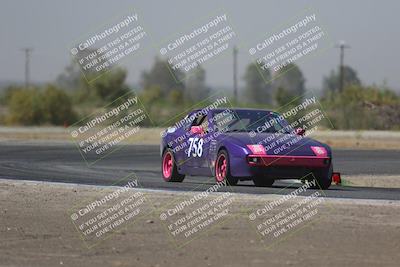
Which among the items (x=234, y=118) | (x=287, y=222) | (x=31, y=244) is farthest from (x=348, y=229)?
(x=234, y=118)

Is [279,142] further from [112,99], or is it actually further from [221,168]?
[112,99]

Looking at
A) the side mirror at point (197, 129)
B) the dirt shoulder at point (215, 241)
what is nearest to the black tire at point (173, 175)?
the side mirror at point (197, 129)

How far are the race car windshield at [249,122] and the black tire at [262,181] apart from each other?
0.87 meters

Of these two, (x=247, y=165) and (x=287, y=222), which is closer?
(x=287, y=222)

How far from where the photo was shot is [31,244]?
1098 centimetres

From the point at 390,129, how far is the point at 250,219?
54.3 m

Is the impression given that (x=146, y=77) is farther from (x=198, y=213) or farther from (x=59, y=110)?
(x=198, y=213)

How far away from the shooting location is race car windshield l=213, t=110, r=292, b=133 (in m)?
17.9

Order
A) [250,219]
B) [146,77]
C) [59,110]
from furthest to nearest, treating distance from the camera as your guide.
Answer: [146,77] → [59,110] → [250,219]

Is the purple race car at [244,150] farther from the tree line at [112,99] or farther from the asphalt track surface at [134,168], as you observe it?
the tree line at [112,99]

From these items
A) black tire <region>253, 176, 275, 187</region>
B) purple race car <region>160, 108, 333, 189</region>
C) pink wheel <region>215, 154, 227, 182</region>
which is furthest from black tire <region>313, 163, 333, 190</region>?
pink wheel <region>215, 154, 227, 182</region>

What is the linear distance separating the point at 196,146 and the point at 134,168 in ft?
23.0

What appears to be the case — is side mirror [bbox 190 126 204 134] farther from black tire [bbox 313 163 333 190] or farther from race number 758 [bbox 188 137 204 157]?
black tire [bbox 313 163 333 190]

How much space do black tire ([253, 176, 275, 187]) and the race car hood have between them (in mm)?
487
